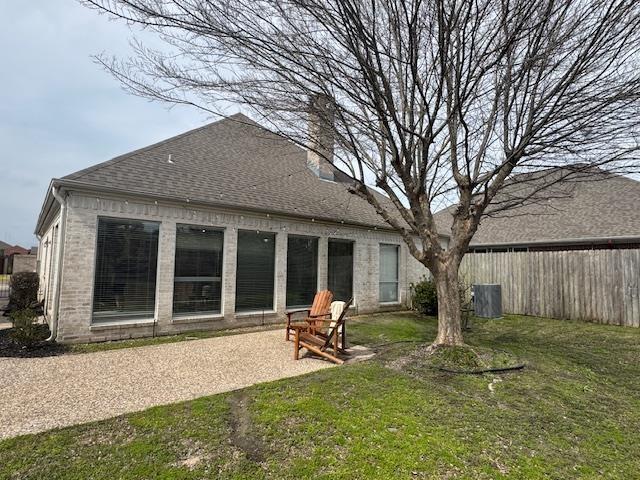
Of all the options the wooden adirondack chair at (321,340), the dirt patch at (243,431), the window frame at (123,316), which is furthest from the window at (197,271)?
the dirt patch at (243,431)

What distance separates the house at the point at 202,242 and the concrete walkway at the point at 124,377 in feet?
4.16

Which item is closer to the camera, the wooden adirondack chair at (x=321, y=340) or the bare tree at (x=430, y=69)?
the bare tree at (x=430, y=69)

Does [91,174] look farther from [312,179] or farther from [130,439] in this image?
[312,179]

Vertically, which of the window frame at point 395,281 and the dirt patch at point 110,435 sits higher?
the window frame at point 395,281

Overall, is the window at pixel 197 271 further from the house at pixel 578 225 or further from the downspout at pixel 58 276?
the house at pixel 578 225

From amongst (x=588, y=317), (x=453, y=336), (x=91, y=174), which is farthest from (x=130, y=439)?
(x=588, y=317)

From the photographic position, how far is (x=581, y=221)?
1427 cm

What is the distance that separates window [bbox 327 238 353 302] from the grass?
5.79m

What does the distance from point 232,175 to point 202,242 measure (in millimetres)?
2490

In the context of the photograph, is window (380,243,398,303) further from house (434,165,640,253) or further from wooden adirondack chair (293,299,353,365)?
wooden adirondack chair (293,299,353,365)

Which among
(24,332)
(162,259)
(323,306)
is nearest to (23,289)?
(24,332)

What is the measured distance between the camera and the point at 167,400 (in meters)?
4.04

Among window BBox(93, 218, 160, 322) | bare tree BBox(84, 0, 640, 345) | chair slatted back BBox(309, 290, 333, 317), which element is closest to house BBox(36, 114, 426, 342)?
window BBox(93, 218, 160, 322)

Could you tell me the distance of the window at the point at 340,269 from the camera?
11.0 metres
